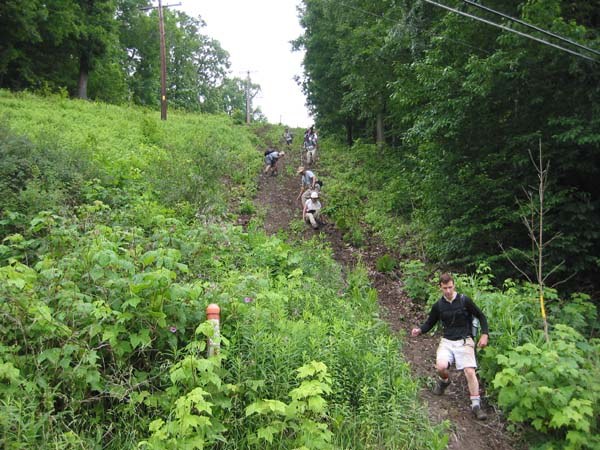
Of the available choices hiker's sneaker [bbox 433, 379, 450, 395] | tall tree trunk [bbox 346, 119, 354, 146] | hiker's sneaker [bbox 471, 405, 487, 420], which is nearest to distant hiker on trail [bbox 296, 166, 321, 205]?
hiker's sneaker [bbox 433, 379, 450, 395]

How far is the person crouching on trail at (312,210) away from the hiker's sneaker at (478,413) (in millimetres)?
7377

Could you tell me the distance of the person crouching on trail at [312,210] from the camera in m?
12.0

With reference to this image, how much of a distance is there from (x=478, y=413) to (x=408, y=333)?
2.12 metres

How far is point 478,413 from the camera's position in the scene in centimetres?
516

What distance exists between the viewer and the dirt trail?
489cm

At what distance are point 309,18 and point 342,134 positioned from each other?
26.6ft

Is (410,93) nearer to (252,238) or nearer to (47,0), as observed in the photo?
(252,238)

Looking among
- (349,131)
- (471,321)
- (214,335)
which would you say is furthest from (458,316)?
(349,131)

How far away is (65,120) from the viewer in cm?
1644

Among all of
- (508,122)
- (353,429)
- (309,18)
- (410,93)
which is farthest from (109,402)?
(309,18)

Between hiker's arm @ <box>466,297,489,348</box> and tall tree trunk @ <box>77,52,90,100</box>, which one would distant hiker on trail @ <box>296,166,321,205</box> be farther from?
tall tree trunk @ <box>77,52,90,100</box>

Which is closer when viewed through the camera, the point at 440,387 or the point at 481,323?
the point at 481,323

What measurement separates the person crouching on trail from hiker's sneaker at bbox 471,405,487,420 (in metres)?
7.38

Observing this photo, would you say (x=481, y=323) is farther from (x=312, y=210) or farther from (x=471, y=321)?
(x=312, y=210)
